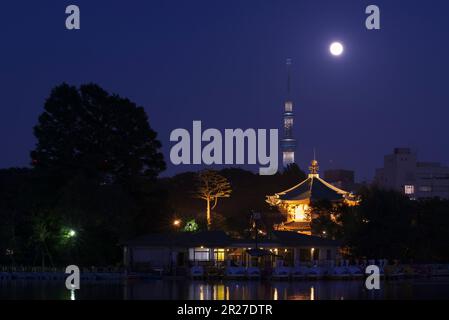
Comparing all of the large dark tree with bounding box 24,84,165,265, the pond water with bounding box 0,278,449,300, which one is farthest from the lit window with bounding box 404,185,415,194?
the pond water with bounding box 0,278,449,300

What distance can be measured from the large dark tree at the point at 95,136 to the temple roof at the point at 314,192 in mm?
10910

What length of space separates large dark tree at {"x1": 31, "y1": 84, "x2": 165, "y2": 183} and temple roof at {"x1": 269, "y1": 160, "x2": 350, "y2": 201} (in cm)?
1091

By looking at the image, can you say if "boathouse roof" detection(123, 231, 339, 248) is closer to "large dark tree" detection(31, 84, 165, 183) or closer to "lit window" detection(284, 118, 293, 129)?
"large dark tree" detection(31, 84, 165, 183)

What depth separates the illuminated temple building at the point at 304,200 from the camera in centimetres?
6844

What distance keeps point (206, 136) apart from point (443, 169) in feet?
381

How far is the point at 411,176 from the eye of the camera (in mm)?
160250

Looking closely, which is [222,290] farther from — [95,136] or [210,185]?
[210,185]

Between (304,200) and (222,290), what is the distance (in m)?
25.3

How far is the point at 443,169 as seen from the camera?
16325 centimetres

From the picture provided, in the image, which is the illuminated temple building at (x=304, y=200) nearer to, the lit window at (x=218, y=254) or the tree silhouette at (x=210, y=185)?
the tree silhouette at (x=210, y=185)
